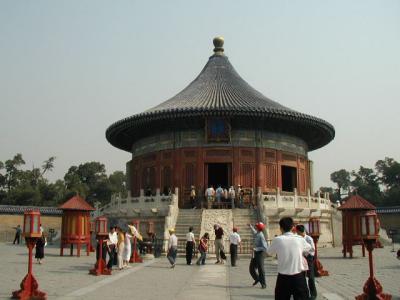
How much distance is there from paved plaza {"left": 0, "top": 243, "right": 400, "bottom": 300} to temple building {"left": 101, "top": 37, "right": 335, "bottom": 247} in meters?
10.1

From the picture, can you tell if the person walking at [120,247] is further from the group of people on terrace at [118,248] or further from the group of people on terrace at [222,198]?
the group of people on terrace at [222,198]

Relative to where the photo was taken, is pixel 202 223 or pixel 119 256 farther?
pixel 202 223

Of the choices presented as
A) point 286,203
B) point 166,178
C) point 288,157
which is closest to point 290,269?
point 286,203

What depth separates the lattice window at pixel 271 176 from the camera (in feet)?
94.5

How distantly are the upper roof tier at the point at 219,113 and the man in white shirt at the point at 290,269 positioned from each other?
21.2 metres

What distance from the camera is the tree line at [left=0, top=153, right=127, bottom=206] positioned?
53906 mm

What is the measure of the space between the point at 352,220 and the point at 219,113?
10185 millimetres

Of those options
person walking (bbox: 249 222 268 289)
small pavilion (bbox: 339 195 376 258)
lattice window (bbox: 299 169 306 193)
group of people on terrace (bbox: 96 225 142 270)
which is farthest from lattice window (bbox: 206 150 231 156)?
person walking (bbox: 249 222 268 289)

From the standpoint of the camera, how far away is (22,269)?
45.3 feet

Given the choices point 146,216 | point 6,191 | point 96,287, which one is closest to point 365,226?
point 96,287

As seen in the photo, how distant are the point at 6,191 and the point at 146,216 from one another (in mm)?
39742

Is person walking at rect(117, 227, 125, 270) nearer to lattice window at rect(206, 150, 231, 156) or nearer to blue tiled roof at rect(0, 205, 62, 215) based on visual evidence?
lattice window at rect(206, 150, 231, 156)

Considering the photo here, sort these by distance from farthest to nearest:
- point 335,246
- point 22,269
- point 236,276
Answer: point 335,246 < point 22,269 < point 236,276

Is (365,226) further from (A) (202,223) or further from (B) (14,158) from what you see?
(B) (14,158)
